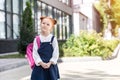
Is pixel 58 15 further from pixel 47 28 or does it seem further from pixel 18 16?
pixel 47 28

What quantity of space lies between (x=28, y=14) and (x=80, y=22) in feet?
116

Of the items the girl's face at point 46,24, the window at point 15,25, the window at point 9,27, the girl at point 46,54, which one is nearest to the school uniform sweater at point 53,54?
the girl at point 46,54

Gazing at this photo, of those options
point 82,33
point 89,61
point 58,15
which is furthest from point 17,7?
point 58,15

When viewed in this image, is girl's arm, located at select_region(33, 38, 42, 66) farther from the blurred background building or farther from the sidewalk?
the blurred background building

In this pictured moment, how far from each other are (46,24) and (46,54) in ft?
1.52

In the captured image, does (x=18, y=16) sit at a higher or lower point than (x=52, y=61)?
higher

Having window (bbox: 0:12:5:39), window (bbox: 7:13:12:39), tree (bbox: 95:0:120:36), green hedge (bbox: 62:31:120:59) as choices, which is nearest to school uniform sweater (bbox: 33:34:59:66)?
green hedge (bbox: 62:31:120:59)

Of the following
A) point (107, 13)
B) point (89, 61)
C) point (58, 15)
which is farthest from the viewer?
point (107, 13)

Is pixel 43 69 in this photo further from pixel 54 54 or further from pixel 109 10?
pixel 109 10

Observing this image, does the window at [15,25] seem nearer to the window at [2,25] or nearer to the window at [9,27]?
the window at [9,27]

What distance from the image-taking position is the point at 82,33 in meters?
23.7

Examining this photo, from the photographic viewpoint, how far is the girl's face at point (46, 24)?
652cm

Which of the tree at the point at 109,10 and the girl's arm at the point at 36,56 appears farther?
the tree at the point at 109,10

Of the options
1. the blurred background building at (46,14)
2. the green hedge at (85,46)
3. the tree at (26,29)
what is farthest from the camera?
the blurred background building at (46,14)
